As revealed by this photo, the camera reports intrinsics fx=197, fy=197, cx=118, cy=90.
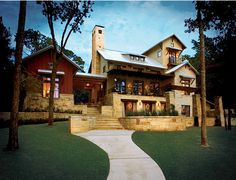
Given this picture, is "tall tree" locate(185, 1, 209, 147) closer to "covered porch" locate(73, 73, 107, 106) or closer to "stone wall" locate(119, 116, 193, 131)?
"stone wall" locate(119, 116, 193, 131)

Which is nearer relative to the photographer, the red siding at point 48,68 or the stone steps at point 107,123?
the stone steps at point 107,123

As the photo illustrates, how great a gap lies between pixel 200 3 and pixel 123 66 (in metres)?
17.9

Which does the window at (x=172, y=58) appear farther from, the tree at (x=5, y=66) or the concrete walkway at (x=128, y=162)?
the concrete walkway at (x=128, y=162)

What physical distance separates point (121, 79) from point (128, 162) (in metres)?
21.6

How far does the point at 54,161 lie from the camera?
6.86 meters

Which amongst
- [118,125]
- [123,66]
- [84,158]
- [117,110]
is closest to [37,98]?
[117,110]

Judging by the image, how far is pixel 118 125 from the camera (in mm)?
16016

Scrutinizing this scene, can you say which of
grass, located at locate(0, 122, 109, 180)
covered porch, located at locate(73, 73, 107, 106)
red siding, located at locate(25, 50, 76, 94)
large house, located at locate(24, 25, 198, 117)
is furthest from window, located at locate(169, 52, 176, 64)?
grass, located at locate(0, 122, 109, 180)

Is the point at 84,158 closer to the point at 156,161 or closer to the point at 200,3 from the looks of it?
the point at 156,161

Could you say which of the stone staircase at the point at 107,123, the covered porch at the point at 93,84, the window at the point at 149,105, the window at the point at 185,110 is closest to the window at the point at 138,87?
the window at the point at 149,105

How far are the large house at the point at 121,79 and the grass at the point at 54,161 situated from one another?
12799 mm

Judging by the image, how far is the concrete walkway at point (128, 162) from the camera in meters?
5.76

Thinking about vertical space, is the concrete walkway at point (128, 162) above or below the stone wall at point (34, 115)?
below

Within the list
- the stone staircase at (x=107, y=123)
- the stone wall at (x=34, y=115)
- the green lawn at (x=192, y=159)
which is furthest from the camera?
the stone wall at (x=34, y=115)
